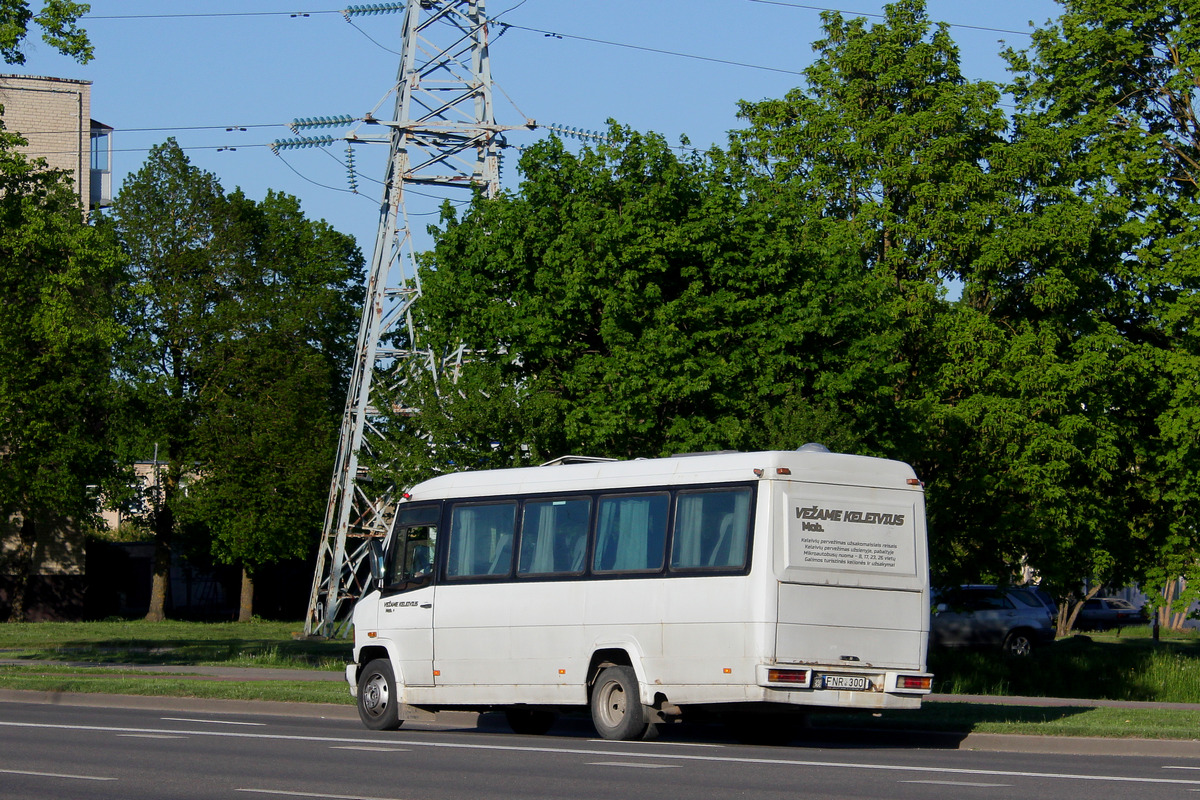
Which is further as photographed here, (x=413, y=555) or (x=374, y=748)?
(x=413, y=555)

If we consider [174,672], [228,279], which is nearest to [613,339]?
[174,672]

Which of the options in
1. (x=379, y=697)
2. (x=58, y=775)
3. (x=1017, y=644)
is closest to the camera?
(x=58, y=775)

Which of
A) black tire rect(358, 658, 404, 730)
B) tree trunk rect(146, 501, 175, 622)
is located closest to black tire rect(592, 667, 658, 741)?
black tire rect(358, 658, 404, 730)

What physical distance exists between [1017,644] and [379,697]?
2023 centimetres

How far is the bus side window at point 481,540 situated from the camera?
1722 centimetres

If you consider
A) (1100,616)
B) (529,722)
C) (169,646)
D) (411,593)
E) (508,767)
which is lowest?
(169,646)

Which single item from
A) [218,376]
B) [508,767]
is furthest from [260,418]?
[508,767]

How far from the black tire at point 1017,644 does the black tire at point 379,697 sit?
19.8 m

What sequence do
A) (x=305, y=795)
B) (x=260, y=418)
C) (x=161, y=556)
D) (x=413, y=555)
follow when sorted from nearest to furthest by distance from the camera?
1. (x=305, y=795)
2. (x=413, y=555)
3. (x=260, y=418)
4. (x=161, y=556)

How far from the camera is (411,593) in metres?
17.9

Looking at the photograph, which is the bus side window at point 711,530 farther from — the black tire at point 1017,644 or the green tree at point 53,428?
the green tree at point 53,428

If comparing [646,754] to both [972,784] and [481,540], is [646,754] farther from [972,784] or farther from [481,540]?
[481,540]

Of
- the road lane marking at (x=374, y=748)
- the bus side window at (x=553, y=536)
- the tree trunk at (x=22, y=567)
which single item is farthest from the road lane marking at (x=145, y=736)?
the tree trunk at (x=22, y=567)

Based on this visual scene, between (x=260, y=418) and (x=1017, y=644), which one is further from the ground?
Answer: (x=260, y=418)
